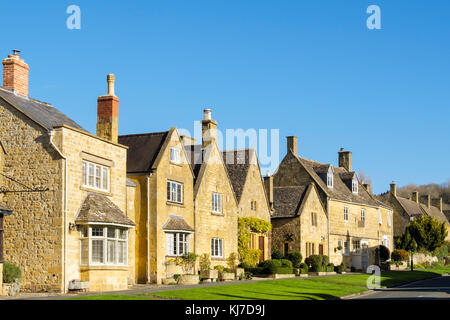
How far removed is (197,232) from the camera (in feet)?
141

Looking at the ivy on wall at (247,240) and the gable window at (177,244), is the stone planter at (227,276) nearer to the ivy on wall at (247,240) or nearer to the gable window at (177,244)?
the gable window at (177,244)

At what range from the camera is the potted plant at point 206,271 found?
4119 centimetres

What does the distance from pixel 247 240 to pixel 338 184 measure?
1970 centimetres

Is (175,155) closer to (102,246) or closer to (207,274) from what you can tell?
(207,274)

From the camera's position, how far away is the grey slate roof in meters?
39.9

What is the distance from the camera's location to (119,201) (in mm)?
35969

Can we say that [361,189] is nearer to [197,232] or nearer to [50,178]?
[197,232]

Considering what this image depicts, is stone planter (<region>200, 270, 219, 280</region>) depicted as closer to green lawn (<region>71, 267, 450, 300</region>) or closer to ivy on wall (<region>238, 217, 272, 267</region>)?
green lawn (<region>71, 267, 450, 300</region>)

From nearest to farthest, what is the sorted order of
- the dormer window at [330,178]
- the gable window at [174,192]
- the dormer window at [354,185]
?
the gable window at [174,192] → the dormer window at [330,178] → the dormer window at [354,185]

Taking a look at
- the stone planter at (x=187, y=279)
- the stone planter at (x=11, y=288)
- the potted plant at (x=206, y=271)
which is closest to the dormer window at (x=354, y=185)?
the potted plant at (x=206, y=271)

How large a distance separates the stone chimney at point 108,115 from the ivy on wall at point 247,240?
48.9 ft

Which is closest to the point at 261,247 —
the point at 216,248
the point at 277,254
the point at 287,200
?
the point at 277,254

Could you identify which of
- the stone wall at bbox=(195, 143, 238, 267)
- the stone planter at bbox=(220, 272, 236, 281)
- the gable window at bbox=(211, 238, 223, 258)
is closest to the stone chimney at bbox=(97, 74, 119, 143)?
the stone wall at bbox=(195, 143, 238, 267)
